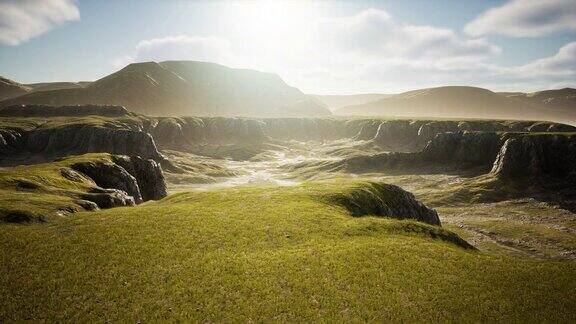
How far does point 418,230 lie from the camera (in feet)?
158

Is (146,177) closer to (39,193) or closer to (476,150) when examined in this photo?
(39,193)

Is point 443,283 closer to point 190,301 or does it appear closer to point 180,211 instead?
point 190,301

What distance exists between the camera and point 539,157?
515 ft

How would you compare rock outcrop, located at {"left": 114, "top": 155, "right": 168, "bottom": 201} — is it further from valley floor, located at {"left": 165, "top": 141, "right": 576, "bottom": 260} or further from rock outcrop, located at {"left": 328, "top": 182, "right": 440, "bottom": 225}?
valley floor, located at {"left": 165, "top": 141, "right": 576, "bottom": 260}

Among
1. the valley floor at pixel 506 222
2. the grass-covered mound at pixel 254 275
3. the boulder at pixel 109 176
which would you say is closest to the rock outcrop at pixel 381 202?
the grass-covered mound at pixel 254 275

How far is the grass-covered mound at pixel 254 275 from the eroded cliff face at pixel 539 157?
144 metres

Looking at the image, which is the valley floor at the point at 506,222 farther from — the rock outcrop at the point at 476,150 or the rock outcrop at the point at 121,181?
the rock outcrop at the point at 121,181

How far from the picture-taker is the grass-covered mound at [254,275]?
25938 millimetres

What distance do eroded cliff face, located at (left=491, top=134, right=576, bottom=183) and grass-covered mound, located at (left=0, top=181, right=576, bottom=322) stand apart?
143897mm

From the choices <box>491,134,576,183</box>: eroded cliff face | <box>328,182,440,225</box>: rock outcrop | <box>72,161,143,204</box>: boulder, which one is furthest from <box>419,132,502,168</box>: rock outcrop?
<box>72,161,143,204</box>: boulder

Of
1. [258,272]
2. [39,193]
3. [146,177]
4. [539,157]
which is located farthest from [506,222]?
[39,193]

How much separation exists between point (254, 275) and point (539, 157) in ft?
565

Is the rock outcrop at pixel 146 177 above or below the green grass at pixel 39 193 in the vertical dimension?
below

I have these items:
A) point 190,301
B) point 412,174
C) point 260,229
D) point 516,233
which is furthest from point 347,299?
point 412,174
